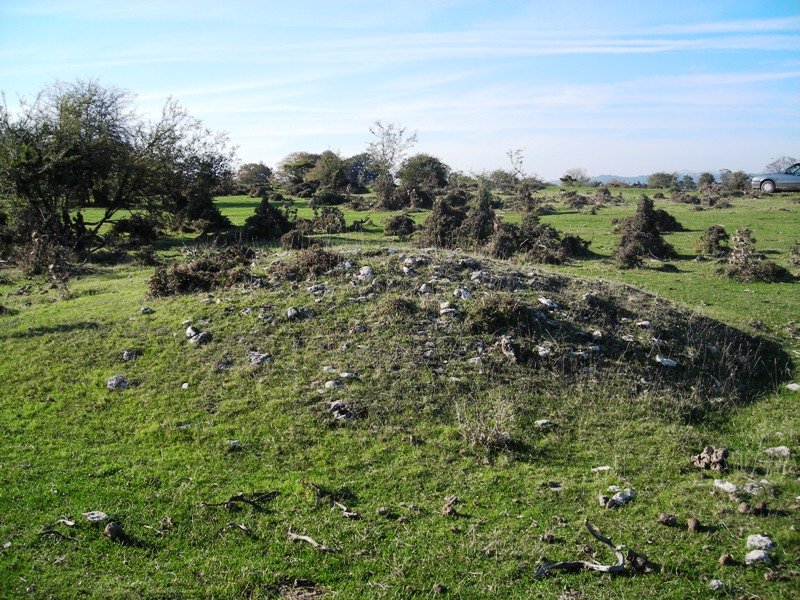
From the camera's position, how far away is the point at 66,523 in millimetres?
6504

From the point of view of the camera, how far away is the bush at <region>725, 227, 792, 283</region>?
65.8ft

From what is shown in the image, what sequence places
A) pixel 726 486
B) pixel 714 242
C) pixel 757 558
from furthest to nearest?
pixel 714 242
pixel 726 486
pixel 757 558

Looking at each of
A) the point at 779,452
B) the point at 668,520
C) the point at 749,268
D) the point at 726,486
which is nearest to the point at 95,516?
the point at 668,520

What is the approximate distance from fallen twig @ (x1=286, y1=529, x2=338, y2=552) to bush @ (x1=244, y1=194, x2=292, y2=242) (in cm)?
2301

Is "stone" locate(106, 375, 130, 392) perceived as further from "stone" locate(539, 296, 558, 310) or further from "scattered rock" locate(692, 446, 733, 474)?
"scattered rock" locate(692, 446, 733, 474)

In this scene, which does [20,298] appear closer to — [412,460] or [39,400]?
[39,400]

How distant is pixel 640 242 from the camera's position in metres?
24.5

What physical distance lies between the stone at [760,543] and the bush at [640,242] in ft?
59.2

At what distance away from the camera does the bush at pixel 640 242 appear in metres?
23.2

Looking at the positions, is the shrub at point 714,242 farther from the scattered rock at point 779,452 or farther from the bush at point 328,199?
the bush at point 328,199

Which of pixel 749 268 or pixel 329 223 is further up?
pixel 329 223

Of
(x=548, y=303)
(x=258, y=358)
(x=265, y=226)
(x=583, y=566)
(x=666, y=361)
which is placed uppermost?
(x=265, y=226)

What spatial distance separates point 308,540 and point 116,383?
19.2 feet

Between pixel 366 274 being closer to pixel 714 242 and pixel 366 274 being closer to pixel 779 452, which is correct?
pixel 779 452
